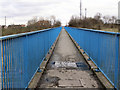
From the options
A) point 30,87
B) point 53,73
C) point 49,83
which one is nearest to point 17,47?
point 30,87

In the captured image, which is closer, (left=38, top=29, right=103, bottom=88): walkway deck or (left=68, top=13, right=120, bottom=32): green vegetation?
(left=38, top=29, right=103, bottom=88): walkway deck

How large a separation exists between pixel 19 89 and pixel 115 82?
2299mm

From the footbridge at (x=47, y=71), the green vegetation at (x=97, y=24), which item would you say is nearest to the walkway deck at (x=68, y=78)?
the footbridge at (x=47, y=71)

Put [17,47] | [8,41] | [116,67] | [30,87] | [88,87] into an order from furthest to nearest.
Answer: [88,87]
[30,87]
[116,67]
[17,47]
[8,41]

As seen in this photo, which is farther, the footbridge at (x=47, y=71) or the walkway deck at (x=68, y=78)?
the walkway deck at (x=68, y=78)

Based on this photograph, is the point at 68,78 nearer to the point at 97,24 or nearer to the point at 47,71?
the point at 47,71

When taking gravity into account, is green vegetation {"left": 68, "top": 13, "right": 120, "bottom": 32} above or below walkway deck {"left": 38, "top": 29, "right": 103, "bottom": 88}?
above

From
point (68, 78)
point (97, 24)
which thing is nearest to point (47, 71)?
point (68, 78)

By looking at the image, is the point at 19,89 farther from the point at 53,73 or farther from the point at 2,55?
Answer: the point at 53,73

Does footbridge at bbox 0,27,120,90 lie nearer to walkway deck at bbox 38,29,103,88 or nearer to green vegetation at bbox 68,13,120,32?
walkway deck at bbox 38,29,103,88

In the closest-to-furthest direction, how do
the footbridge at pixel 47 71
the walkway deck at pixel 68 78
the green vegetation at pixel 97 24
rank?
the footbridge at pixel 47 71, the walkway deck at pixel 68 78, the green vegetation at pixel 97 24

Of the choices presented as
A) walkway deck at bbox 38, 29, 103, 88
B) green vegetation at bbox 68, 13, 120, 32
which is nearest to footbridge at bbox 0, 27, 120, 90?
walkway deck at bbox 38, 29, 103, 88

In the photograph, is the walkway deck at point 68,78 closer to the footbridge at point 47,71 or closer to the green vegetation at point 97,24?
the footbridge at point 47,71

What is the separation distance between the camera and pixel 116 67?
12.3 feet
